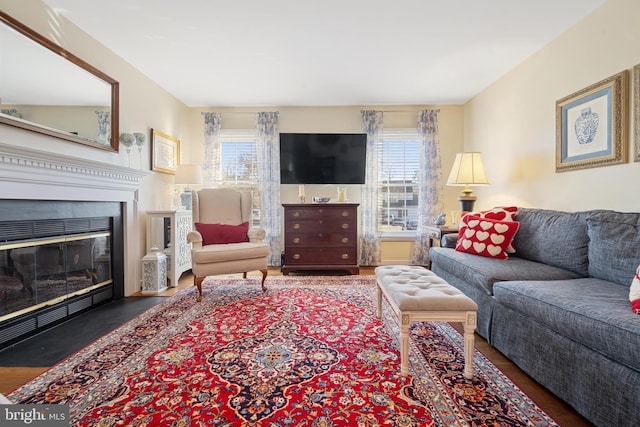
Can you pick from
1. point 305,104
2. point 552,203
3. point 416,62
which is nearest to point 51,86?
point 305,104

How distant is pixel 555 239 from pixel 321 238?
2.52 m

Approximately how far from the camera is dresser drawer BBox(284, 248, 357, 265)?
4.03 m

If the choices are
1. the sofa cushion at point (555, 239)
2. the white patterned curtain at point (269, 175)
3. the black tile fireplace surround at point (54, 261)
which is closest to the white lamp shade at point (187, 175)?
the black tile fireplace surround at point (54, 261)

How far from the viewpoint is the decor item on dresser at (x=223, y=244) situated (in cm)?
294

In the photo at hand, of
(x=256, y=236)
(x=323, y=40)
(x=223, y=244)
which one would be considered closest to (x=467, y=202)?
(x=323, y=40)

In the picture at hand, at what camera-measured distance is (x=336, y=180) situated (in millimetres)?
4363

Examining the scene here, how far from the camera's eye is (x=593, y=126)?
2.39 m

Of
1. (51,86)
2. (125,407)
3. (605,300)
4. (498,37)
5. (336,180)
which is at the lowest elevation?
(125,407)

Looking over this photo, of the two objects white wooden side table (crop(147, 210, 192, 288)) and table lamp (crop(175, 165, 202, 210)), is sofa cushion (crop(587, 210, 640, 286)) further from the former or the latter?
table lamp (crop(175, 165, 202, 210))

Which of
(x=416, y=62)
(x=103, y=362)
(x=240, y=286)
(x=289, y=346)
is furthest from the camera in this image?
(x=240, y=286)

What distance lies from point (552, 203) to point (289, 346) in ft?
9.18

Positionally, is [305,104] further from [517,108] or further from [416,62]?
[517,108]

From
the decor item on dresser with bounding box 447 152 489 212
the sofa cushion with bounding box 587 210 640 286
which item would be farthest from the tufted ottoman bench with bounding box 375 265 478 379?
the decor item on dresser with bounding box 447 152 489 212

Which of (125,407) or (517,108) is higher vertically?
(517,108)
